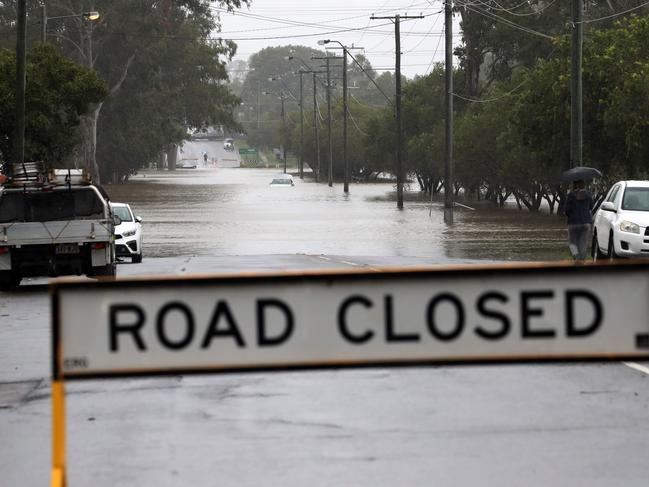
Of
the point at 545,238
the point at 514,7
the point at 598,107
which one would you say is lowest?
the point at 545,238

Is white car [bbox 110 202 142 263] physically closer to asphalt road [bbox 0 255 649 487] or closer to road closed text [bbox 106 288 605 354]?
asphalt road [bbox 0 255 649 487]

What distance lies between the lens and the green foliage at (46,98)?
42375 mm

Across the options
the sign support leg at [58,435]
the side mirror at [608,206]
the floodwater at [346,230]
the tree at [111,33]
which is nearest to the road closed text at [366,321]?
the sign support leg at [58,435]

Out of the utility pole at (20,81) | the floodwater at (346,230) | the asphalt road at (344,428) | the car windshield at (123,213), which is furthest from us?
the utility pole at (20,81)

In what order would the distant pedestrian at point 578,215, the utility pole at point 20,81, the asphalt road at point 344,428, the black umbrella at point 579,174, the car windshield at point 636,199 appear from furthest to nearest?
the utility pole at point 20,81 → the black umbrella at point 579,174 → the car windshield at point 636,199 → the distant pedestrian at point 578,215 → the asphalt road at point 344,428

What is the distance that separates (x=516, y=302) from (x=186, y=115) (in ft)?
336

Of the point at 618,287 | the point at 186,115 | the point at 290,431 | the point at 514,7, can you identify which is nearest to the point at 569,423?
the point at 290,431

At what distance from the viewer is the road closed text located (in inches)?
198

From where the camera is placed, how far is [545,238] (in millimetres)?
42938

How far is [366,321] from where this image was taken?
5082 millimetres

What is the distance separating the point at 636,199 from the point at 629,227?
3.90ft

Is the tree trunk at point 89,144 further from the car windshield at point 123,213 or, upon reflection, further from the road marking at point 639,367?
the road marking at point 639,367

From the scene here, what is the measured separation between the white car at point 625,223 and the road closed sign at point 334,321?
2025cm

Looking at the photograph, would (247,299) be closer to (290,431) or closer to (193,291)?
(193,291)
